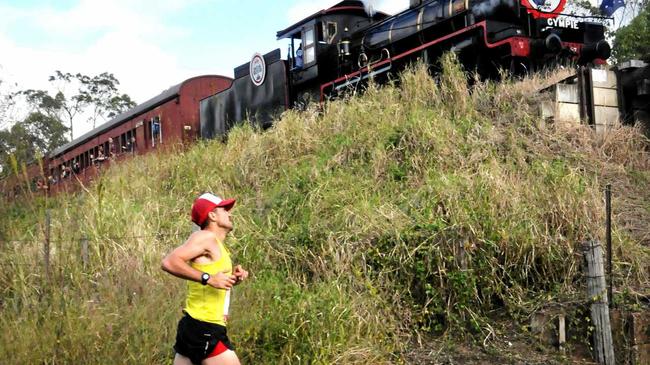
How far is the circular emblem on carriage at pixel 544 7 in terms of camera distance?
36.7 ft

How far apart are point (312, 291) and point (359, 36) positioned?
8584 mm

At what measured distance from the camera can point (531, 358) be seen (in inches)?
230

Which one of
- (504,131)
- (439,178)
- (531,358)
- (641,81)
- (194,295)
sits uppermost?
(641,81)

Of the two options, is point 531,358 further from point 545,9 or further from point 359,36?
point 359,36

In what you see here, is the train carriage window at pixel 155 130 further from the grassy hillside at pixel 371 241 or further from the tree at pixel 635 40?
the tree at pixel 635 40

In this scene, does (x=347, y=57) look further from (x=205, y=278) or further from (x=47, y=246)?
(x=205, y=278)

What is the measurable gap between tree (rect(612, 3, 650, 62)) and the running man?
17338mm

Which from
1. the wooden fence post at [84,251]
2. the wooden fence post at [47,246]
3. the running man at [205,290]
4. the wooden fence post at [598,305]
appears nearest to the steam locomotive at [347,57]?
the wooden fence post at [47,246]

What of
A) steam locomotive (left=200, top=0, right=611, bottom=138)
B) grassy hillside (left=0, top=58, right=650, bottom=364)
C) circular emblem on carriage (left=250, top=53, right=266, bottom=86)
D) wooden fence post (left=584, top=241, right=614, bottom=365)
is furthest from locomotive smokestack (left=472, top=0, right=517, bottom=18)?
wooden fence post (left=584, top=241, right=614, bottom=365)

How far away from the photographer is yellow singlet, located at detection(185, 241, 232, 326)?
4.05 metres

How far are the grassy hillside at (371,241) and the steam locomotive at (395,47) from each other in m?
1.26

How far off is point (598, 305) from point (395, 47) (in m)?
7.89

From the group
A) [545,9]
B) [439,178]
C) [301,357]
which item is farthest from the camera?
[545,9]

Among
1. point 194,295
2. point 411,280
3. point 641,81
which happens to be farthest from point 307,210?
point 641,81
